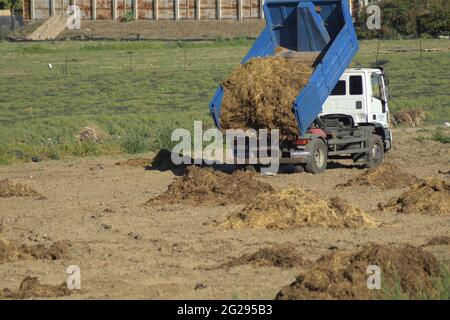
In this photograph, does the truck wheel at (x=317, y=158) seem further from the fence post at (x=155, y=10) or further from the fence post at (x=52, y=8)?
the fence post at (x=52, y=8)

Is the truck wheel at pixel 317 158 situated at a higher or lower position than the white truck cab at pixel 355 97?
lower

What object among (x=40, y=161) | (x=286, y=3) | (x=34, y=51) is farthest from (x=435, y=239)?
(x=34, y=51)

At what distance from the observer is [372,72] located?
26.3m

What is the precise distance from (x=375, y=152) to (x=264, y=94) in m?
4.83

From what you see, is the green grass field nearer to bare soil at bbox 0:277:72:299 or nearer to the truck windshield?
the truck windshield

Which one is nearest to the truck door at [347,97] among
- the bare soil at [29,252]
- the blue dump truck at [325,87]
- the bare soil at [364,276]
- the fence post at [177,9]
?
the blue dump truck at [325,87]

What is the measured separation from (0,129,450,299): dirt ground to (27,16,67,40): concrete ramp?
57592mm

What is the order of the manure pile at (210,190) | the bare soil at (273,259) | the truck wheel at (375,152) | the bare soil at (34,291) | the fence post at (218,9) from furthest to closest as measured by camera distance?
the fence post at (218,9) < the truck wheel at (375,152) < the manure pile at (210,190) < the bare soil at (273,259) < the bare soil at (34,291)

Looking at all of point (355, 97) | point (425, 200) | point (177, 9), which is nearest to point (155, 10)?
point (177, 9)

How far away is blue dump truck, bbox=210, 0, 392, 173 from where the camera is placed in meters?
23.5

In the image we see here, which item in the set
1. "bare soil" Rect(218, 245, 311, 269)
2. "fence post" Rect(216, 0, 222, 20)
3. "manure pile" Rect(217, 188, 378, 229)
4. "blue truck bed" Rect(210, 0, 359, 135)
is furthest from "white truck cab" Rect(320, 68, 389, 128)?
"fence post" Rect(216, 0, 222, 20)

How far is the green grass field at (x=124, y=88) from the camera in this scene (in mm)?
30625

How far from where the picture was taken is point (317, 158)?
24500 mm

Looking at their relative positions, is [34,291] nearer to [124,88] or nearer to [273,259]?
[273,259]
